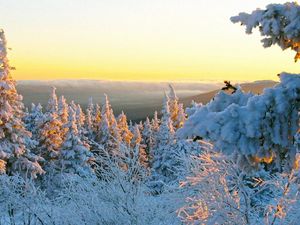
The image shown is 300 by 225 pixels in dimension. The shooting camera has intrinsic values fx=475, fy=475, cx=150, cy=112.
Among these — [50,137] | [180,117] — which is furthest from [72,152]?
[180,117]

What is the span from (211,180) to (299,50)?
244 inches

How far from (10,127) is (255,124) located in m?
30.9

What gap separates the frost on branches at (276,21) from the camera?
408 centimetres

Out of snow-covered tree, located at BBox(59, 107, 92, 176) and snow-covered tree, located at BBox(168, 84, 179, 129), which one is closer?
snow-covered tree, located at BBox(59, 107, 92, 176)

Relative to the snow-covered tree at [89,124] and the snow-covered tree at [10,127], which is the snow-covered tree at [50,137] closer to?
the snow-covered tree at [10,127]

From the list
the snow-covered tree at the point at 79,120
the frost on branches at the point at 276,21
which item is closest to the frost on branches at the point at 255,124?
the frost on branches at the point at 276,21

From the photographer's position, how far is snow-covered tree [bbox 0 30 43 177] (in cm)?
3200

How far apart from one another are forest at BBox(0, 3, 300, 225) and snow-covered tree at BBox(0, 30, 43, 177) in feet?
0.23

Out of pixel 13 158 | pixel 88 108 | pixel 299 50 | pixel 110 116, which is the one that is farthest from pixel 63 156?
pixel 299 50

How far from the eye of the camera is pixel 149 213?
43.5ft

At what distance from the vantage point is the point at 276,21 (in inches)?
162

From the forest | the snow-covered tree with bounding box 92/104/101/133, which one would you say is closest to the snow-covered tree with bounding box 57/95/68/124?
the forest

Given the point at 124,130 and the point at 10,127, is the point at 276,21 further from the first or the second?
the point at 124,130

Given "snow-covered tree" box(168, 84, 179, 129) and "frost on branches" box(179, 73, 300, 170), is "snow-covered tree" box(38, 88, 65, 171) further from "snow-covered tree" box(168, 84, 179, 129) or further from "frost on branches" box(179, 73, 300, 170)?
"frost on branches" box(179, 73, 300, 170)
